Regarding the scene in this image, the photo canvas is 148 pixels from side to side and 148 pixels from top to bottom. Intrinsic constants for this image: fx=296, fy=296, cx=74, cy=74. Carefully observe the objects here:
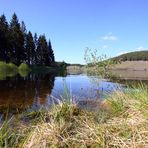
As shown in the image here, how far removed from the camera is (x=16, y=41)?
6469cm

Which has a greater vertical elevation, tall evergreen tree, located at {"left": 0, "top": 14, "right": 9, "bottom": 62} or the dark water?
tall evergreen tree, located at {"left": 0, "top": 14, "right": 9, "bottom": 62}

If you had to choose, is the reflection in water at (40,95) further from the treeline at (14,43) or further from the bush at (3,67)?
the treeline at (14,43)

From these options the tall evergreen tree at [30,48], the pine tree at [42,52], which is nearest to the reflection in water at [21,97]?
the tall evergreen tree at [30,48]

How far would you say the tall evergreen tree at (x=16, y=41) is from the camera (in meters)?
64.2

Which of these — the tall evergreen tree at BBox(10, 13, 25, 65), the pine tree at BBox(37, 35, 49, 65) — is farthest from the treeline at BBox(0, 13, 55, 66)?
the pine tree at BBox(37, 35, 49, 65)

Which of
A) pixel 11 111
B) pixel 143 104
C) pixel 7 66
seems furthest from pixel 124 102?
pixel 7 66

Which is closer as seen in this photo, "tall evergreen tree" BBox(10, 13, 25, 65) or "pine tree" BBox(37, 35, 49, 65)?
"tall evergreen tree" BBox(10, 13, 25, 65)

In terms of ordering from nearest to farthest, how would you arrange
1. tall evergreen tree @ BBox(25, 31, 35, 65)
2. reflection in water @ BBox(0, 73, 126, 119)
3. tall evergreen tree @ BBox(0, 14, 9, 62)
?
reflection in water @ BBox(0, 73, 126, 119) < tall evergreen tree @ BBox(0, 14, 9, 62) < tall evergreen tree @ BBox(25, 31, 35, 65)

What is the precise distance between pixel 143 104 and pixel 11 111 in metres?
6.75

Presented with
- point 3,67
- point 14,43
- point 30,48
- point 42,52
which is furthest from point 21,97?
point 42,52

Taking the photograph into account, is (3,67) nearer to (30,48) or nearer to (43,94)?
(30,48)

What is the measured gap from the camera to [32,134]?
4898 millimetres

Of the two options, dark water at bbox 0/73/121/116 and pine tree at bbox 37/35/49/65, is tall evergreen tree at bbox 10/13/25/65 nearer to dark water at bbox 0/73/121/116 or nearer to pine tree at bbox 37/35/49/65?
pine tree at bbox 37/35/49/65

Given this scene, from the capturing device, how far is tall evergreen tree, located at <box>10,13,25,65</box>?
6419 centimetres
